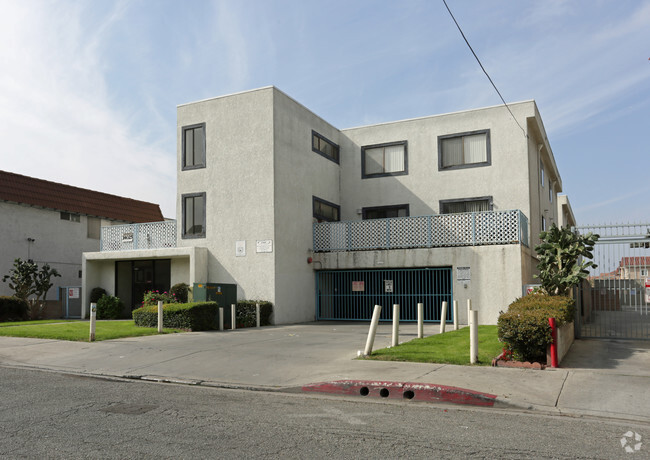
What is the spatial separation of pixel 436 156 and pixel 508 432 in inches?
734

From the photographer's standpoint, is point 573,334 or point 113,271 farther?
point 113,271

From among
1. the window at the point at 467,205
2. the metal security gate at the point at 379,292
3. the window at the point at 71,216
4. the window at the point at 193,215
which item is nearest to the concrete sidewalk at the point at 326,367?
the metal security gate at the point at 379,292

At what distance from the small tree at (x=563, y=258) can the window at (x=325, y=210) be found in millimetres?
10798

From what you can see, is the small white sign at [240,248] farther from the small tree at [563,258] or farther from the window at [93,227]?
the window at [93,227]

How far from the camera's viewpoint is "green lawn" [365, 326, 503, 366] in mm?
10461

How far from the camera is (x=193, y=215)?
22.7 meters

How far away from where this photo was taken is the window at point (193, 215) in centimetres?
2241

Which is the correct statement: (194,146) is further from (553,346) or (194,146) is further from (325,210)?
(553,346)

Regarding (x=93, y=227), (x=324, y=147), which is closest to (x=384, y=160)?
(x=324, y=147)

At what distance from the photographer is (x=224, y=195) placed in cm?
2173

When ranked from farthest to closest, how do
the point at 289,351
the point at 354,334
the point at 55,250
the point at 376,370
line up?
the point at 55,250, the point at 354,334, the point at 289,351, the point at 376,370

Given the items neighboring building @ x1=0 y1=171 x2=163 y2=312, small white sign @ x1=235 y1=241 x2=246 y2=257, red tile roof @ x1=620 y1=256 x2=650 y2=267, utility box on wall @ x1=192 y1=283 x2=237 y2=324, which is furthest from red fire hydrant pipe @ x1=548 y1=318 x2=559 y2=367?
neighboring building @ x1=0 y1=171 x2=163 y2=312

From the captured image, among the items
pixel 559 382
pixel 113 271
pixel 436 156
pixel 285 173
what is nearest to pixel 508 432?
pixel 559 382

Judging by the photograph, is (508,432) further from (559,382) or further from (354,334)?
(354,334)
